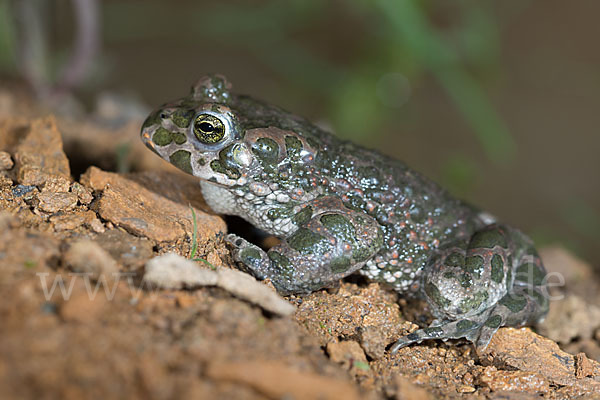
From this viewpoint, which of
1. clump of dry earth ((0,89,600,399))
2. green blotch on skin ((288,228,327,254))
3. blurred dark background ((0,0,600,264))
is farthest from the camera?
blurred dark background ((0,0,600,264))

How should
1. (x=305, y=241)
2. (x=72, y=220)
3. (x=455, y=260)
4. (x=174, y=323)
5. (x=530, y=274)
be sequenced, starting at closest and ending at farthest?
(x=174, y=323), (x=72, y=220), (x=305, y=241), (x=455, y=260), (x=530, y=274)

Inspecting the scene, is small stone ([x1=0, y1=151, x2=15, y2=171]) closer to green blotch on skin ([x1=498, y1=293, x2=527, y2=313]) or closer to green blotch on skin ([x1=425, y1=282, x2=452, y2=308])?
green blotch on skin ([x1=425, y1=282, x2=452, y2=308])

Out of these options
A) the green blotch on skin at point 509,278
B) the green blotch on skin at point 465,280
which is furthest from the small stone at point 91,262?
the green blotch on skin at point 509,278

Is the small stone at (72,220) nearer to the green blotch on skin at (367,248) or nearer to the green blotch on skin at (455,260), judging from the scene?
the green blotch on skin at (367,248)

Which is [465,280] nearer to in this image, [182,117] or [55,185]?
[182,117]

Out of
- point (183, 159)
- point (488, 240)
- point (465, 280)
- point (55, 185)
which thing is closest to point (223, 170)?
point (183, 159)

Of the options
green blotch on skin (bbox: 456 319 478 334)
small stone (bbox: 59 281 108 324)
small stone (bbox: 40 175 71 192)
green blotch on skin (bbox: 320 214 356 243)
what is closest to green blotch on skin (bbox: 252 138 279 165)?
green blotch on skin (bbox: 320 214 356 243)

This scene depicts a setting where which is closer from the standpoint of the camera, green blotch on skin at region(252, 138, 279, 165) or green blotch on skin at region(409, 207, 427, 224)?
green blotch on skin at region(252, 138, 279, 165)
